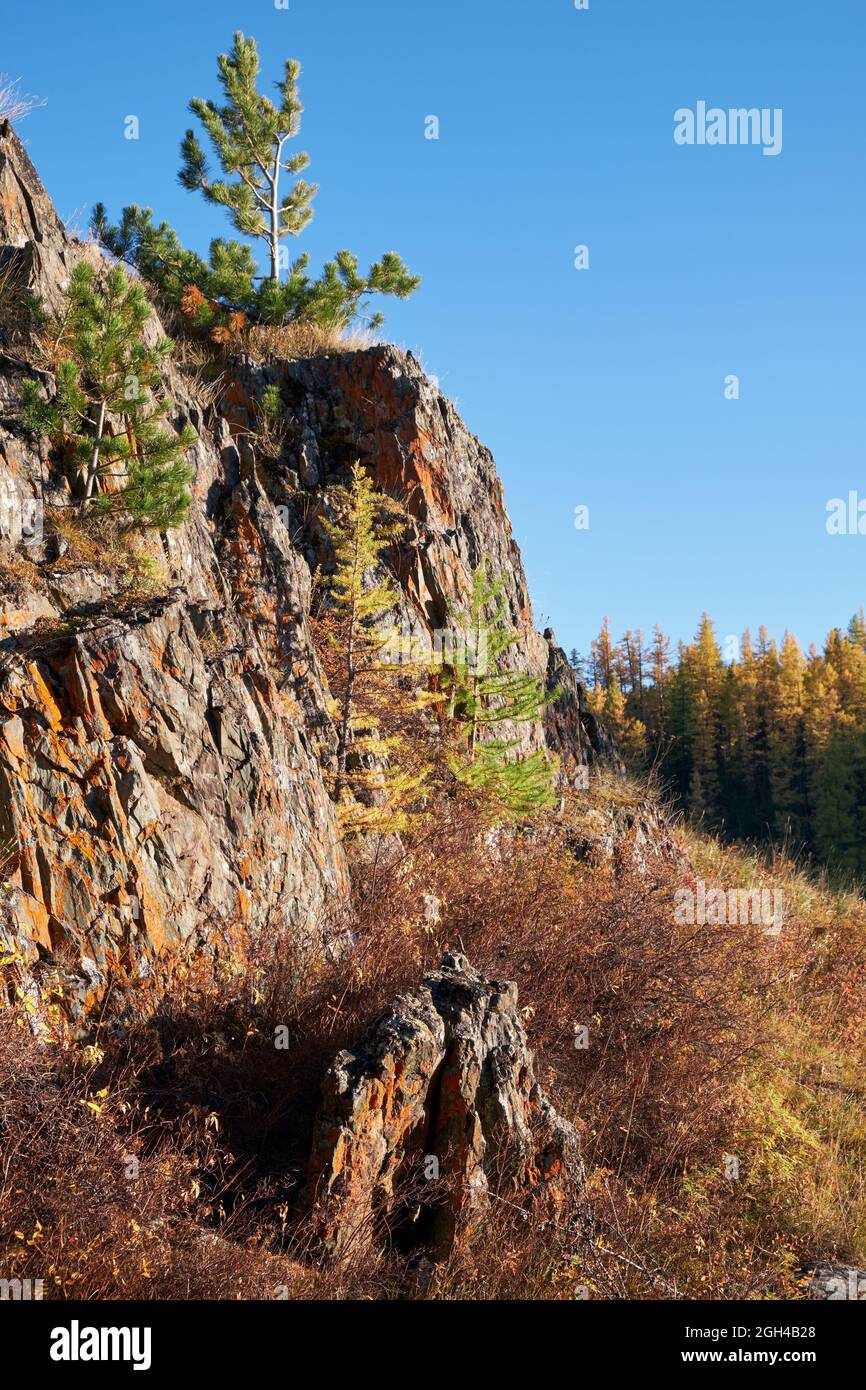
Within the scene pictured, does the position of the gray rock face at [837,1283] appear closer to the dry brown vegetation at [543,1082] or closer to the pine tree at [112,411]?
the dry brown vegetation at [543,1082]

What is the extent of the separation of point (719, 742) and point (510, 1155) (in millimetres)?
55996

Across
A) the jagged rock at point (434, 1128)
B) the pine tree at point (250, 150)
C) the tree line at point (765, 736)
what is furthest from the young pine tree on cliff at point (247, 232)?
the tree line at point (765, 736)

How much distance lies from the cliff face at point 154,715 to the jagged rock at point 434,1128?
1776 mm

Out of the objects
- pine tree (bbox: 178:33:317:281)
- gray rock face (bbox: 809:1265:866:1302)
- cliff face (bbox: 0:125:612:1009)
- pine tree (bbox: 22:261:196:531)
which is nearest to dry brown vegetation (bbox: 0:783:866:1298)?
gray rock face (bbox: 809:1265:866:1302)

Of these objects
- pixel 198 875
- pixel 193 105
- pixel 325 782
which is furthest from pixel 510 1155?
pixel 193 105

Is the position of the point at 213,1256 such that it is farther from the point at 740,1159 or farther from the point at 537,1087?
the point at 740,1159

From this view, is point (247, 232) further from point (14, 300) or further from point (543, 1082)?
point (543, 1082)

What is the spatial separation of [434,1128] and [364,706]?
699cm

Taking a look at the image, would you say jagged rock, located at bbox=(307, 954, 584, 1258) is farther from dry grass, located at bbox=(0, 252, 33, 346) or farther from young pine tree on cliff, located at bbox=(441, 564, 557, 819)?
dry grass, located at bbox=(0, 252, 33, 346)

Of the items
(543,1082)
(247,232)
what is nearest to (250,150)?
(247,232)

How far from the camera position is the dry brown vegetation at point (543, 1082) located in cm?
449

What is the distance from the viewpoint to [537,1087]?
5.92m

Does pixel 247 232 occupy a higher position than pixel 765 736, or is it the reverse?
pixel 247 232

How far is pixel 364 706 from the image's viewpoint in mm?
12023
